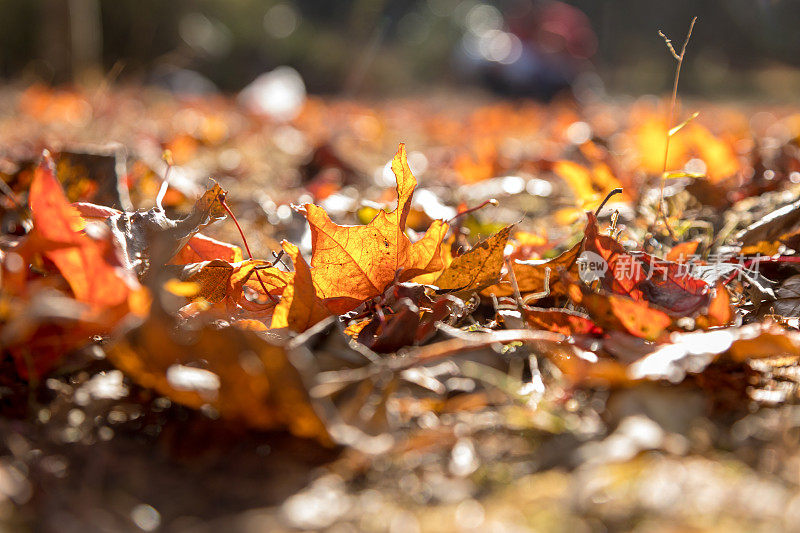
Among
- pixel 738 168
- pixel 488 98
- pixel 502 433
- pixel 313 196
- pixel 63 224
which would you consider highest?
pixel 63 224

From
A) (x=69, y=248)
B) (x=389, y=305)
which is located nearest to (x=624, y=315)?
(x=389, y=305)

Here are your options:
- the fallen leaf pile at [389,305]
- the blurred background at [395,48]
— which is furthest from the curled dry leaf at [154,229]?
the blurred background at [395,48]

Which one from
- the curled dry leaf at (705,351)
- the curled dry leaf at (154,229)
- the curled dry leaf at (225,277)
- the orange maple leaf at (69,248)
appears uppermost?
the orange maple leaf at (69,248)

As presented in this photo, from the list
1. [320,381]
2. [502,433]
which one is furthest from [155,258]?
[502,433]

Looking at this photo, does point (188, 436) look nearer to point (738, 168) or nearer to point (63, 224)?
point (63, 224)

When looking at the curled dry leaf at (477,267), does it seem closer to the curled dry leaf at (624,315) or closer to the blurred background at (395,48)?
the curled dry leaf at (624,315)

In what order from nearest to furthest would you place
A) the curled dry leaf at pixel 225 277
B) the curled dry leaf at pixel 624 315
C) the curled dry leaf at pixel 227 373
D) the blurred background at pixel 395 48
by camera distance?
1. the curled dry leaf at pixel 227 373
2. the curled dry leaf at pixel 624 315
3. the curled dry leaf at pixel 225 277
4. the blurred background at pixel 395 48
